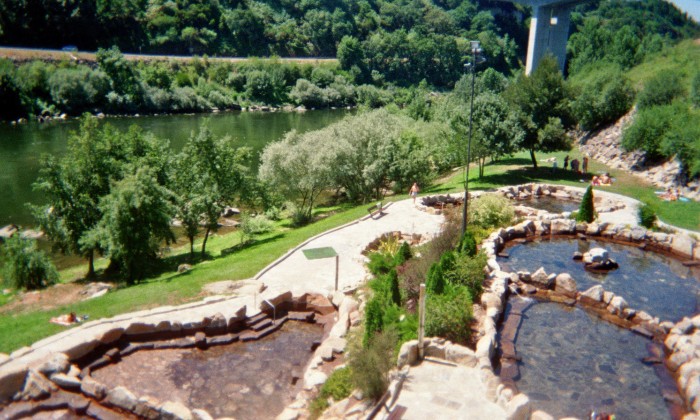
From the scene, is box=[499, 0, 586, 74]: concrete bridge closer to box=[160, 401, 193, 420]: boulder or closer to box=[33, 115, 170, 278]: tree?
box=[33, 115, 170, 278]: tree

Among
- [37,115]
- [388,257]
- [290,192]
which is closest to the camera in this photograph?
[388,257]

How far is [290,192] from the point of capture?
110ft

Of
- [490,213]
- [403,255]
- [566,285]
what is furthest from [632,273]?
[403,255]

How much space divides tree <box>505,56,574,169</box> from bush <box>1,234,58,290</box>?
30.0m

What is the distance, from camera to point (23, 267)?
21.7 m

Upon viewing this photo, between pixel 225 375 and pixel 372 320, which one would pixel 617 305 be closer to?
pixel 372 320

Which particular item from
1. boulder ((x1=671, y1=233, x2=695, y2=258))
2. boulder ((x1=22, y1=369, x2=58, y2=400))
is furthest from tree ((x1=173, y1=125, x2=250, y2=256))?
boulder ((x1=671, y1=233, x2=695, y2=258))

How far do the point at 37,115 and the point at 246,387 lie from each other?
73.0 meters

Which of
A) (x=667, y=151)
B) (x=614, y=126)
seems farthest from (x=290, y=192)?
(x=614, y=126)

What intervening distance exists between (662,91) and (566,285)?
32.8 meters

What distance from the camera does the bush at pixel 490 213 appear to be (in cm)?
2577

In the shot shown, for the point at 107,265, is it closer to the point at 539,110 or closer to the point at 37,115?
the point at 539,110

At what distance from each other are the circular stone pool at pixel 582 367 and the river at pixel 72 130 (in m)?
18.6

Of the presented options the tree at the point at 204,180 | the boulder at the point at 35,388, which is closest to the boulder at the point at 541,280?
the tree at the point at 204,180
